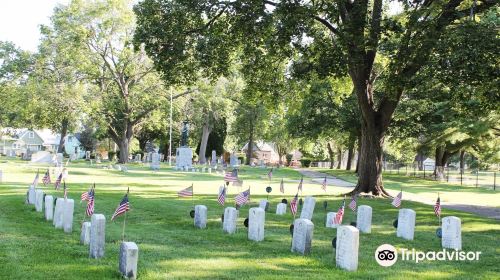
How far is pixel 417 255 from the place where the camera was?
9.37m

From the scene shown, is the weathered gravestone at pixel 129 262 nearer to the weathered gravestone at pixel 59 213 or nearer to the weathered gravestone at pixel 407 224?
the weathered gravestone at pixel 59 213

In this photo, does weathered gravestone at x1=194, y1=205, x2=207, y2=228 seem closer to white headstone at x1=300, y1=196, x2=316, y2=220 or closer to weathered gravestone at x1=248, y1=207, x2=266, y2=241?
weathered gravestone at x1=248, y1=207, x2=266, y2=241

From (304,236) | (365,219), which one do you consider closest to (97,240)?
(304,236)

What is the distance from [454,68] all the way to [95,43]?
125ft

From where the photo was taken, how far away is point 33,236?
32.9ft

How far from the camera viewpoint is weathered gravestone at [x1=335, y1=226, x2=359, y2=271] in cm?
771

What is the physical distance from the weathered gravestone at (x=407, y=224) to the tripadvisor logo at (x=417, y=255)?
4.39ft

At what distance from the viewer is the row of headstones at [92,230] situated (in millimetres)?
6969

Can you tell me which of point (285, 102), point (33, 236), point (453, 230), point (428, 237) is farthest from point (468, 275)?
point (285, 102)

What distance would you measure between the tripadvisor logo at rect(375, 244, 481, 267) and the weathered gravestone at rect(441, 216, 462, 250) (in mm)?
285

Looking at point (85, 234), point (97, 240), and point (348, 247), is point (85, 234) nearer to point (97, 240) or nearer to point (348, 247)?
point (97, 240)

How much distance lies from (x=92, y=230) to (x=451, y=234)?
6.74 m

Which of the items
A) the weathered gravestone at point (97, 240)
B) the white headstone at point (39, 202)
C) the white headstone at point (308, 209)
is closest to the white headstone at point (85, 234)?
the weathered gravestone at point (97, 240)

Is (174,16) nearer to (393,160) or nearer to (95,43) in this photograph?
(95,43)
